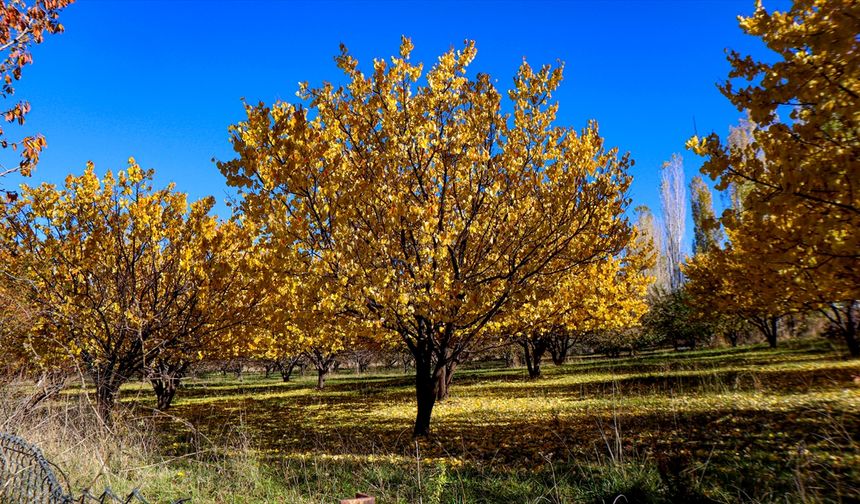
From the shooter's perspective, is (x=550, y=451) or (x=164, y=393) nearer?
(x=550, y=451)

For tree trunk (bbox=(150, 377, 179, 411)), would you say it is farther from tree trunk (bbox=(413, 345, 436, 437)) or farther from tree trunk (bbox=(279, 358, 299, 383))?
tree trunk (bbox=(279, 358, 299, 383))

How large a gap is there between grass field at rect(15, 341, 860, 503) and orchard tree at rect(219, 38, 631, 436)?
1.93m

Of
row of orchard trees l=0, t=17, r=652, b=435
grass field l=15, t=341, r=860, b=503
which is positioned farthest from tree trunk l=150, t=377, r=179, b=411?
row of orchard trees l=0, t=17, r=652, b=435

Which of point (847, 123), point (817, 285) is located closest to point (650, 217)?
point (817, 285)

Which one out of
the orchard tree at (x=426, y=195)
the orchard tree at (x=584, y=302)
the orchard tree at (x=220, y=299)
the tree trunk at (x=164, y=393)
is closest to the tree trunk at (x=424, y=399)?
the orchard tree at (x=426, y=195)

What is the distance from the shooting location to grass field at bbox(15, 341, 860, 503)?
444 centimetres

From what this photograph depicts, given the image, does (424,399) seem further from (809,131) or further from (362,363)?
(362,363)

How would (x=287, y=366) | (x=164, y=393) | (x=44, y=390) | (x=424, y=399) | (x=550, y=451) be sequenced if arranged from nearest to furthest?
(x=44, y=390), (x=550, y=451), (x=424, y=399), (x=164, y=393), (x=287, y=366)

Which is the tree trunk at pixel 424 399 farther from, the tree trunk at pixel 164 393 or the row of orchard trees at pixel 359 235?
the tree trunk at pixel 164 393

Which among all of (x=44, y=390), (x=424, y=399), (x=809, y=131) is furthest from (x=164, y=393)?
(x=809, y=131)

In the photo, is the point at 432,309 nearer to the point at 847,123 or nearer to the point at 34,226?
the point at 847,123

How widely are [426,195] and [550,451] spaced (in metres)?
4.49

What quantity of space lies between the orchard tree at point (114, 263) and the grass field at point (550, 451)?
2.29 meters

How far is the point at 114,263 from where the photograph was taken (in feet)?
31.6
